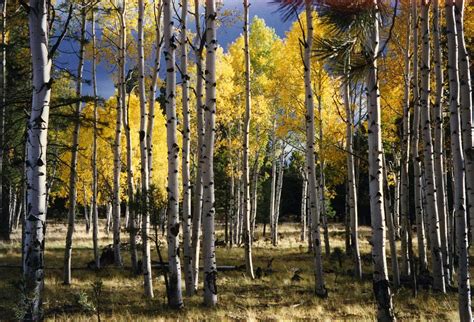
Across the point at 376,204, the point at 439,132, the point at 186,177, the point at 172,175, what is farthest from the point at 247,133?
the point at 376,204

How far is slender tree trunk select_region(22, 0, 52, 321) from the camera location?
4.72 metres

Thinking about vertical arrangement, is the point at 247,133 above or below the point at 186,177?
above

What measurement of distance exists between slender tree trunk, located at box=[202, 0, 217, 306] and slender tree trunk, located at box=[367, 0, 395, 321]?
123 inches

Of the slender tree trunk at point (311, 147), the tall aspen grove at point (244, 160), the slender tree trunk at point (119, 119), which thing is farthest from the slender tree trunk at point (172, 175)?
the slender tree trunk at point (119, 119)

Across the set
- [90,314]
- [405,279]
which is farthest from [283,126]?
[90,314]

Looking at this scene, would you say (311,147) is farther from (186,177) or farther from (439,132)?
(186,177)

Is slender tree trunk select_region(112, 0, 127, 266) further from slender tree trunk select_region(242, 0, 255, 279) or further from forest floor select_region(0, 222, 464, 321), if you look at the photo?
slender tree trunk select_region(242, 0, 255, 279)

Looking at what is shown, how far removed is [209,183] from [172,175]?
77 centimetres

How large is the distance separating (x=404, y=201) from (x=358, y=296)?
225cm

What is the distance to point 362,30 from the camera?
4906 millimetres

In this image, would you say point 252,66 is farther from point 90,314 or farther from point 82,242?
point 90,314

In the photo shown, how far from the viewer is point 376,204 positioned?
217 inches

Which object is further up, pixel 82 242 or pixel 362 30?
pixel 362 30

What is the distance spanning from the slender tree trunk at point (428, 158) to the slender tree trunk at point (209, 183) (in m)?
3.66
